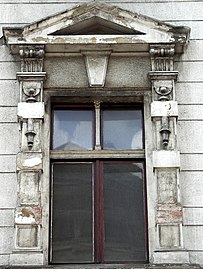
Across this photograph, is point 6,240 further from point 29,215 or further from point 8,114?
point 8,114

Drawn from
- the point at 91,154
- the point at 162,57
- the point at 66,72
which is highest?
the point at 162,57

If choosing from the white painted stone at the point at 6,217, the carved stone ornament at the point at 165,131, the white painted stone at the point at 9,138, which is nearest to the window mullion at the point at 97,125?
the carved stone ornament at the point at 165,131

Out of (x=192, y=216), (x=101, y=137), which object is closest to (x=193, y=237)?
(x=192, y=216)

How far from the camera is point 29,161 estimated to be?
10.5m

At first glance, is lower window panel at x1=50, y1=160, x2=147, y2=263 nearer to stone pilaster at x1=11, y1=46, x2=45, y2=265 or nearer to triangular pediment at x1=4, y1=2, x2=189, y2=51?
stone pilaster at x1=11, y1=46, x2=45, y2=265

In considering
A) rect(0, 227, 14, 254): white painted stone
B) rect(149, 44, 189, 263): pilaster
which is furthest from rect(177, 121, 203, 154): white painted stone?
rect(0, 227, 14, 254): white painted stone

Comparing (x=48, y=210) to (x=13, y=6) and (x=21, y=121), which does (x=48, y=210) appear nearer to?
(x=21, y=121)

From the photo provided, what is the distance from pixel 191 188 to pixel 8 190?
101 inches

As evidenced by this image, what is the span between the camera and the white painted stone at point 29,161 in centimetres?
1043

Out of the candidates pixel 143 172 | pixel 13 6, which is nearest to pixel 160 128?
pixel 143 172

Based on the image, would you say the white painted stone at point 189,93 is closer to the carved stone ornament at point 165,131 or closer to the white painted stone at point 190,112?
the white painted stone at point 190,112

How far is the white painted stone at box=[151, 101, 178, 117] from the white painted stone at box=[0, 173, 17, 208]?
2211mm

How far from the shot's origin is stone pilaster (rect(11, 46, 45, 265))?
10.0m

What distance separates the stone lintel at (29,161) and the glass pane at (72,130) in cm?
54
